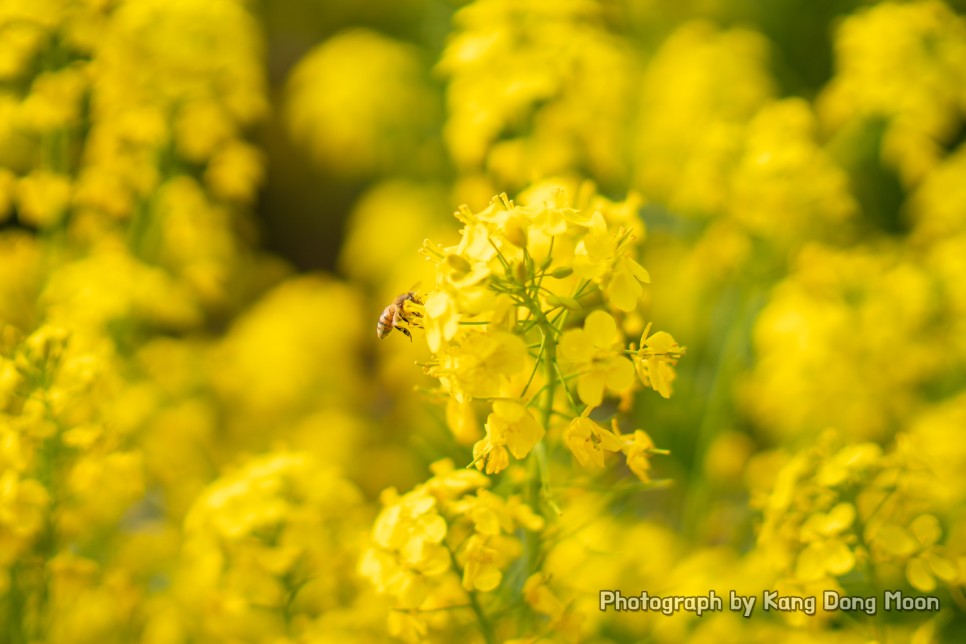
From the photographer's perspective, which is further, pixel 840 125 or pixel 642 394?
pixel 840 125

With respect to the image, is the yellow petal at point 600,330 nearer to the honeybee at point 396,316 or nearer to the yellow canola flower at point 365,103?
the honeybee at point 396,316

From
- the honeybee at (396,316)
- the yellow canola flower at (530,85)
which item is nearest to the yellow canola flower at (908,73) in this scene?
the yellow canola flower at (530,85)

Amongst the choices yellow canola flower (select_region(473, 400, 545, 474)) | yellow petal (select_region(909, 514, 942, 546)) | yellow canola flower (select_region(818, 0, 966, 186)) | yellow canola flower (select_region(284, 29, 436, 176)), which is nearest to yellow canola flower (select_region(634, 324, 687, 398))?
yellow canola flower (select_region(473, 400, 545, 474))

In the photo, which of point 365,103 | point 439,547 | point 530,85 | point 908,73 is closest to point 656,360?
point 439,547

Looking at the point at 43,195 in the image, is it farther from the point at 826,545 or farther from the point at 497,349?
the point at 826,545

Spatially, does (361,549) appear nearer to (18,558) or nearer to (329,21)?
(18,558)

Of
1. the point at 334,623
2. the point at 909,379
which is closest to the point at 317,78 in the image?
the point at 909,379

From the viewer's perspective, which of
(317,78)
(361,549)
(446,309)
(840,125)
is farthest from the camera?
(317,78)
